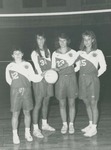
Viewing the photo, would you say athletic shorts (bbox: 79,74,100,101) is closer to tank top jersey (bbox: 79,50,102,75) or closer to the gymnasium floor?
tank top jersey (bbox: 79,50,102,75)

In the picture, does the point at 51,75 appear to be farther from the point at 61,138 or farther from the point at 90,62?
the point at 61,138

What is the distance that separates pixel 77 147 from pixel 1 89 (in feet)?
16.0

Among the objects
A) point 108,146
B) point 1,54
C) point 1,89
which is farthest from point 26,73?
point 1,54

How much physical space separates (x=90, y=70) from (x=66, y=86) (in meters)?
0.44

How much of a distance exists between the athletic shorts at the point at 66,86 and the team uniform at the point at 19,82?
48cm

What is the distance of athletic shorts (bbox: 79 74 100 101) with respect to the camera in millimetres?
5070

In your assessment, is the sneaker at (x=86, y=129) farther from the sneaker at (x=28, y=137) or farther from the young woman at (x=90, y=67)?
the sneaker at (x=28, y=137)

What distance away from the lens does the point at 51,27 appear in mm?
14516

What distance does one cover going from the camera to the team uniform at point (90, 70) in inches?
198

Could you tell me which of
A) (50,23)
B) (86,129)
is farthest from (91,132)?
(50,23)

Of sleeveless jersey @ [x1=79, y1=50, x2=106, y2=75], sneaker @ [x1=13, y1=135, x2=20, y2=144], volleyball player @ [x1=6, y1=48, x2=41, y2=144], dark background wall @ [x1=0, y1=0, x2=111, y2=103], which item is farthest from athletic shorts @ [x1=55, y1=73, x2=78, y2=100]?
dark background wall @ [x1=0, y1=0, x2=111, y2=103]

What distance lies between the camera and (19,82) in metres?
4.75

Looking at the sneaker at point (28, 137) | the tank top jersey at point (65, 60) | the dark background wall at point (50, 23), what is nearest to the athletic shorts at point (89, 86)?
the tank top jersey at point (65, 60)

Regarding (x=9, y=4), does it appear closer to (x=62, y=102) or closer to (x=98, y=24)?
(x=98, y=24)
